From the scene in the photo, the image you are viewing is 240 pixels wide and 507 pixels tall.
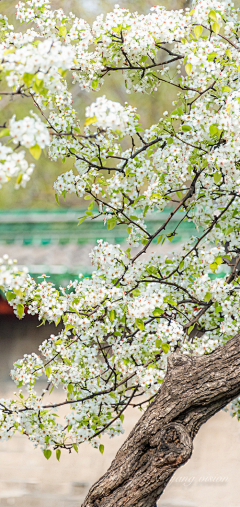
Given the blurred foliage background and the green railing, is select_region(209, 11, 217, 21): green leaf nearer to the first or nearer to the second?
the green railing

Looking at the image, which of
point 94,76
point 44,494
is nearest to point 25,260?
point 44,494

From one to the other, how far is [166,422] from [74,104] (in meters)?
4.24

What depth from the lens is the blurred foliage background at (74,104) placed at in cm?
479

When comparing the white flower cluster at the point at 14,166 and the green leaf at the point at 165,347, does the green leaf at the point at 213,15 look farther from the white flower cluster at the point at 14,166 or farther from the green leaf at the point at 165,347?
the green leaf at the point at 165,347

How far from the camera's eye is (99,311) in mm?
1463

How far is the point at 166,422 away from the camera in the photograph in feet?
3.87

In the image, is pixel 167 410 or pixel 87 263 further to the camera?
pixel 87 263

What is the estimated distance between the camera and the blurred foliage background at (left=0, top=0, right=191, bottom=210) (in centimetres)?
479

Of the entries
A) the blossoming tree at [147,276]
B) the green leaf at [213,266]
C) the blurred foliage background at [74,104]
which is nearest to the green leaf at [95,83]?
the blossoming tree at [147,276]

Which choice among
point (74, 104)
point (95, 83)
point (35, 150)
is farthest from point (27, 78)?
point (74, 104)

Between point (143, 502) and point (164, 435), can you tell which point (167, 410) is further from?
point (143, 502)

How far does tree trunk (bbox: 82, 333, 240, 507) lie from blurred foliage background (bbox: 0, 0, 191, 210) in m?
3.84

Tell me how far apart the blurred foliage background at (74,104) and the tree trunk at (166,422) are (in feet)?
12.6

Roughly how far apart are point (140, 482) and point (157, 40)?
4.19ft
